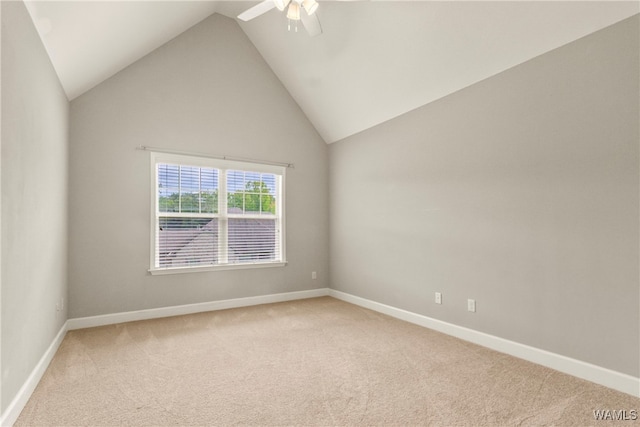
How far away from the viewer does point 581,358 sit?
2420mm

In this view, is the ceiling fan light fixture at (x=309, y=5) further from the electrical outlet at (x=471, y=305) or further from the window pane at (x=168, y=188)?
the electrical outlet at (x=471, y=305)

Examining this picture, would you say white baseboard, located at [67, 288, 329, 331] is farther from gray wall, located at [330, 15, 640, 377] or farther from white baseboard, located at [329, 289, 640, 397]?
white baseboard, located at [329, 289, 640, 397]

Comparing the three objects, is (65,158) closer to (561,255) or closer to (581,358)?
(561,255)

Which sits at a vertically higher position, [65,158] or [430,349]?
[65,158]

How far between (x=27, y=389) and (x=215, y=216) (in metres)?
2.60

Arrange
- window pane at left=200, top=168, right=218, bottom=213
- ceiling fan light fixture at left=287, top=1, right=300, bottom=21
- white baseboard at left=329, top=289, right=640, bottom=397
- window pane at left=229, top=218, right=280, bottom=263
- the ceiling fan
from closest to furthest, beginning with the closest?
white baseboard at left=329, top=289, right=640, bottom=397 → the ceiling fan → ceiling fan light fixture at left=287, top=1, right=300, bottom=21 → window pane at left=200, top=168, right=218, bottom=213 → window pane at left=229, top=218, right=280, bottom=263

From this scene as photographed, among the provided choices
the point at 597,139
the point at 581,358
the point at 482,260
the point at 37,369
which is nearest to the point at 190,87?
the point at 37,369

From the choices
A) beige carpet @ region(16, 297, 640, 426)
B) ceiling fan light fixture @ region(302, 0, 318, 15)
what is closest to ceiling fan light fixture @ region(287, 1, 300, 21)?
ceiling fan light fixture @ region(302, 0, 318, 15)

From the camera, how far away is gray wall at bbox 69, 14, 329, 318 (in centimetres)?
366

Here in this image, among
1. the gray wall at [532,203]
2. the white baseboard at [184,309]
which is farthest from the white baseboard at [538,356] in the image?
the white baseboard at [184,309]

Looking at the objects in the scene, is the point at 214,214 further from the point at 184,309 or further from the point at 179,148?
the point at 184,309

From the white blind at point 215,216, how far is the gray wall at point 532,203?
177 centimetres

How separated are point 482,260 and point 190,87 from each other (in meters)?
3.98

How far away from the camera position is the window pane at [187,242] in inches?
161
